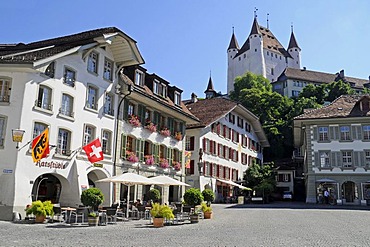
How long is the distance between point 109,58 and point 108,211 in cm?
1097

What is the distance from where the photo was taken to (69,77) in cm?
2069

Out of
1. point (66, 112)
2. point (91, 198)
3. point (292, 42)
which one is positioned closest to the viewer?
point (91, 198)

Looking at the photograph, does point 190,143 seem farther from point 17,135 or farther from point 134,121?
point 17,135

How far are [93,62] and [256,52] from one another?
86.4 meters

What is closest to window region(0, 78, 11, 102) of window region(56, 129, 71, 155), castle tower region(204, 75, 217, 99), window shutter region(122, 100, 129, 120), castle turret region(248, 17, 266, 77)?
window region(56, 129, 71, 155)

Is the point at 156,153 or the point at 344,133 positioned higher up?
the point at 344,133

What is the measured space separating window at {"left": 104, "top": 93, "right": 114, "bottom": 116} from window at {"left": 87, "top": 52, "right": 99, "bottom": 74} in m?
1.73

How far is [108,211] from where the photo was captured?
1612 cm

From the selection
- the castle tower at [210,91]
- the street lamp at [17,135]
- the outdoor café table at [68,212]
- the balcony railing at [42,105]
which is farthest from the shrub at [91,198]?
the castle tower at [210,91]

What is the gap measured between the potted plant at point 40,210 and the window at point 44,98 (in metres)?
5.12

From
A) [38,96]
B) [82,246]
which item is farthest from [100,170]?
[82,246]

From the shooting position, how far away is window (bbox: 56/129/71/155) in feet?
64.8

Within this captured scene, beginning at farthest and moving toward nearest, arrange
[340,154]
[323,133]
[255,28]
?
[255,28]
[323,133]
[340,154]

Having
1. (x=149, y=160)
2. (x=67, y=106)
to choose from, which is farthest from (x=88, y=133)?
(x=149, y=160)
